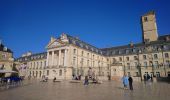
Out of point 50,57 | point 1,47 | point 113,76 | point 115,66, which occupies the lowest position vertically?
point 113,76

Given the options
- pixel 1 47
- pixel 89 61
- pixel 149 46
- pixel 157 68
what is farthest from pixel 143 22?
pixel 1 47

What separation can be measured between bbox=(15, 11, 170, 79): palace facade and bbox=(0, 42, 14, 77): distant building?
9.55 metres

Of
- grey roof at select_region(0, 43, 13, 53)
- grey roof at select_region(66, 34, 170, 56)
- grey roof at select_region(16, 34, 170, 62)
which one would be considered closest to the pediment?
grey roof at select_region(16, 34, 170, 62)

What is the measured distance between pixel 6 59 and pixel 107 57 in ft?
144

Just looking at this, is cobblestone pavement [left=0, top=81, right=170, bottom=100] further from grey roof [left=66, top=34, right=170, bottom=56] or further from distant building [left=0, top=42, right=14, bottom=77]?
grey roof [left=66, top=34, right=170, bottom=56]

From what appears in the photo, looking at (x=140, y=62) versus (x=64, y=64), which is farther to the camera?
(x=140, y=62)

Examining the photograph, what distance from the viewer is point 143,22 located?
7338 cm

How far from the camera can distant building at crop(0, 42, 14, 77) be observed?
50.4 m

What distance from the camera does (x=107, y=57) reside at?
72.9 meters

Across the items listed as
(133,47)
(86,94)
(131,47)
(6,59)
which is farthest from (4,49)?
(86,94)

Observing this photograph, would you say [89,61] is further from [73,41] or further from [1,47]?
[1,47]

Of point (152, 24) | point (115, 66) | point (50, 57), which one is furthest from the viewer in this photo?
point (152, 24)

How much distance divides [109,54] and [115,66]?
36453mm

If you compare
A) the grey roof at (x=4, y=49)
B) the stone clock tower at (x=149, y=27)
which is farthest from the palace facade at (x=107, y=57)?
the grey roof at (x=4, y=49)
